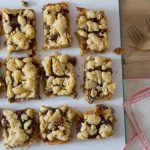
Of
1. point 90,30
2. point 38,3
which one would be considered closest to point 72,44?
point 90,30

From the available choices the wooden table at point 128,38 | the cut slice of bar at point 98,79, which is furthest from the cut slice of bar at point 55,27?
the wooden table at point 128,38

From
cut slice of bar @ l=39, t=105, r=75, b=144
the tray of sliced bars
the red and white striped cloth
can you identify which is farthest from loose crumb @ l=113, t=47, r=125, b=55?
cut slice of bar @ l=39, t=105, r=75, b=144

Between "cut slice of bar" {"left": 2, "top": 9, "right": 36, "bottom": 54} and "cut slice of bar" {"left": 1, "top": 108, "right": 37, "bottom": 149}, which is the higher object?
"cut slice of bar" {"left": 2, "top": 9, "right": 36, "bottom": 54}

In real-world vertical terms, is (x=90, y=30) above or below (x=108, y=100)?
above

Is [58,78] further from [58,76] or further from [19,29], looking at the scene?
[19,29]

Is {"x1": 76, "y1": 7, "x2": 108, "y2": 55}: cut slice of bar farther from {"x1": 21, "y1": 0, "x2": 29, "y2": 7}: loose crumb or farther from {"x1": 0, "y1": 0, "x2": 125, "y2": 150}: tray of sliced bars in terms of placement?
{"x1": 21, "y1": 0, "x2": 29, "y2": 7}: loose crumb

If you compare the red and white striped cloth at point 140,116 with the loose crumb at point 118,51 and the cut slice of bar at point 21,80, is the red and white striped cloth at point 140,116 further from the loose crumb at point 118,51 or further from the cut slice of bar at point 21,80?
the cut slice of bar at point 21,80

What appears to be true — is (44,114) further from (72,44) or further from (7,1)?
(7,1)

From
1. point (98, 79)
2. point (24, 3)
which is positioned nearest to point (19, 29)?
point (24, 3)
